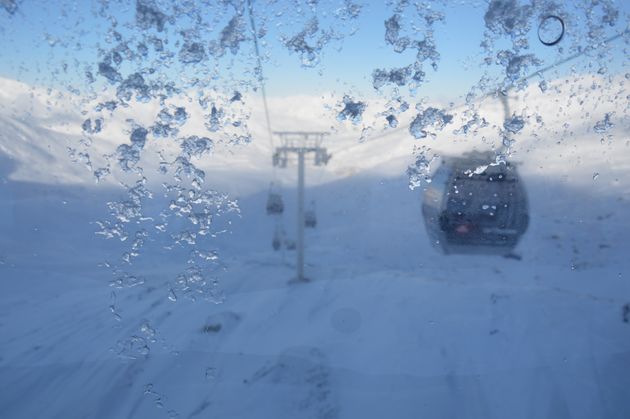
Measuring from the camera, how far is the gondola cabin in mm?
2164

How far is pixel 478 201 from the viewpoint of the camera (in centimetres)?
221

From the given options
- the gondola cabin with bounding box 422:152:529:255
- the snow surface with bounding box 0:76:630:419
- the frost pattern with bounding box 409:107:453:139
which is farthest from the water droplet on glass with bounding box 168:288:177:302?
the frost pattern with bounding box 409:107:453:139

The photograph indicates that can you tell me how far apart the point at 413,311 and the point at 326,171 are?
79.2 inches

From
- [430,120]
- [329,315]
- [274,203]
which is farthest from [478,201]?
[274,203]

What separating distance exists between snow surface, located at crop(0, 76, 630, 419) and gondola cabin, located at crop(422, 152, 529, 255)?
8.5 inches

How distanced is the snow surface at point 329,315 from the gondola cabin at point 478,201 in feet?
0.70

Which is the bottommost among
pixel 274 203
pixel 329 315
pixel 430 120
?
pixel 329 315

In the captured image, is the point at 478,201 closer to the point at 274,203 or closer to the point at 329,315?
the point at 329,315

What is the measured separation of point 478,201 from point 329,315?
1932 millimetres

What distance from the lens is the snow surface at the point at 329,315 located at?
8.83 feet

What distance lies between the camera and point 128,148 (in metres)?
2.44

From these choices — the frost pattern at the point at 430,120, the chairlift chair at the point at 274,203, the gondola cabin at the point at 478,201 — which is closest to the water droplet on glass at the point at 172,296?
the chairlift chair at the point at 274,203

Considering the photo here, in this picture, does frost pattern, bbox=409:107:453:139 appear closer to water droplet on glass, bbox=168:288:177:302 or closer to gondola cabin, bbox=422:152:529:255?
gondola cabin, bbox=422:152:529:255

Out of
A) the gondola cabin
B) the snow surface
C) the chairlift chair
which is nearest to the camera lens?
the gondola cabin
